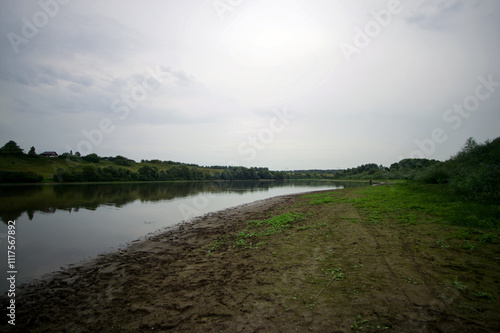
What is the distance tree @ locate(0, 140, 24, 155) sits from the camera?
76.1m

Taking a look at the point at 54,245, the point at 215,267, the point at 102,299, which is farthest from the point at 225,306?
the point at 54,245

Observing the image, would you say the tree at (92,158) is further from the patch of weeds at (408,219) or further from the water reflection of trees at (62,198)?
the patch of weeds at (408,219)

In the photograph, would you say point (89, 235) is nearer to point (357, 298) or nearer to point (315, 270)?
point (315, 270)

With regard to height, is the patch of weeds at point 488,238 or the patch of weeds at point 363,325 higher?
the patch of weeds at point 488,238

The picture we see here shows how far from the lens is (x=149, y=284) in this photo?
7.39m

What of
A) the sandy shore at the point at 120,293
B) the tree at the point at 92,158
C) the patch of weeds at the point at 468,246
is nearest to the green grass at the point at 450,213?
the patch of weeds at the point at 468,246

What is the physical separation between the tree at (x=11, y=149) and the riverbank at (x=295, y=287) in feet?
332

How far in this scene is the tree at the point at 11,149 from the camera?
76.1 meters

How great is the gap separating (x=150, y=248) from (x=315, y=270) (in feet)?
30.1

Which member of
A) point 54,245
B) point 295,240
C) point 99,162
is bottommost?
point 54,245

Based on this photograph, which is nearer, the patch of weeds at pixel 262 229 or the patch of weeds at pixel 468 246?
the patch of weeds at pixel 468 246

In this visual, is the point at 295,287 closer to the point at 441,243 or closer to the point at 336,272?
the point at 336,272

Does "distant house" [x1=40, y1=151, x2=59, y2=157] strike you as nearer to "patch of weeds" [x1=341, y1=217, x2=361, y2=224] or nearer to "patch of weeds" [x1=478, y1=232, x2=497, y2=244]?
"patch of weeds" [x1=341, y1=217, x2=361, y2=224]

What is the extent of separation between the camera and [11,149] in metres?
77.9
